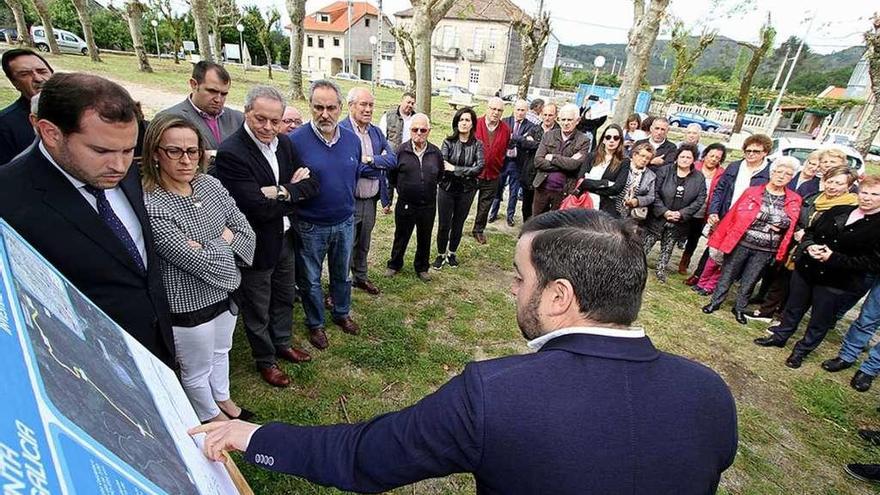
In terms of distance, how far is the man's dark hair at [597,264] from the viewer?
3.95 ft

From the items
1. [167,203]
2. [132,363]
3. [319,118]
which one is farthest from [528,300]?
[319,118]

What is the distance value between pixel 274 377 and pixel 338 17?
2636 inches

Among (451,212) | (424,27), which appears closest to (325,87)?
(451,212)

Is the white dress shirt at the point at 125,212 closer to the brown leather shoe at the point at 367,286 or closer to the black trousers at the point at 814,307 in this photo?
the brown leather shoe at the point at 367,286

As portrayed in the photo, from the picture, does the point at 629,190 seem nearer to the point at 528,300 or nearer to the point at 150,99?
the point at 528,300

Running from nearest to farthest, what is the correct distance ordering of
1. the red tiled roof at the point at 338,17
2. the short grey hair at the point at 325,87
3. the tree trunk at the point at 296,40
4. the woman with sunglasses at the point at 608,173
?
the short grey hair at the point at 325,87, the woman with sunglasses at the point at 608,173, the tree trunk at the point at 296,40, the red tiled roof at the point at 338,17

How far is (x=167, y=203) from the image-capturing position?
2.10m

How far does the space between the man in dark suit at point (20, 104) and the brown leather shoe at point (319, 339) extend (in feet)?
8.07

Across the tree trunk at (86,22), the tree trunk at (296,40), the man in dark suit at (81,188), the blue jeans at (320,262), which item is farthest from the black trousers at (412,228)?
Result: the tree trunk at (86,22)

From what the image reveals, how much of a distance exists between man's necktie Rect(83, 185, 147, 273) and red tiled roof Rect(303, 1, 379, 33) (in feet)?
207

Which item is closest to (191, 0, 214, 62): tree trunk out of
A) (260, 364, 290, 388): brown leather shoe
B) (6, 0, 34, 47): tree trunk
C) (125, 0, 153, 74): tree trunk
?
(125, 0, 153, 74): tree trunk

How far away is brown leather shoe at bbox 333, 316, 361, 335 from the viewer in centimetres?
403

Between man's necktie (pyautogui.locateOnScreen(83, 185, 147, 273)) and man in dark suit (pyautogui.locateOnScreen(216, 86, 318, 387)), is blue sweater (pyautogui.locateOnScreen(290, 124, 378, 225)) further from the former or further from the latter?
man's necktie (pyautogui.locateOnScreen(83, 185, 147, 273))

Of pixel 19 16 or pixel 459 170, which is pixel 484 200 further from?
pixel 19 16
